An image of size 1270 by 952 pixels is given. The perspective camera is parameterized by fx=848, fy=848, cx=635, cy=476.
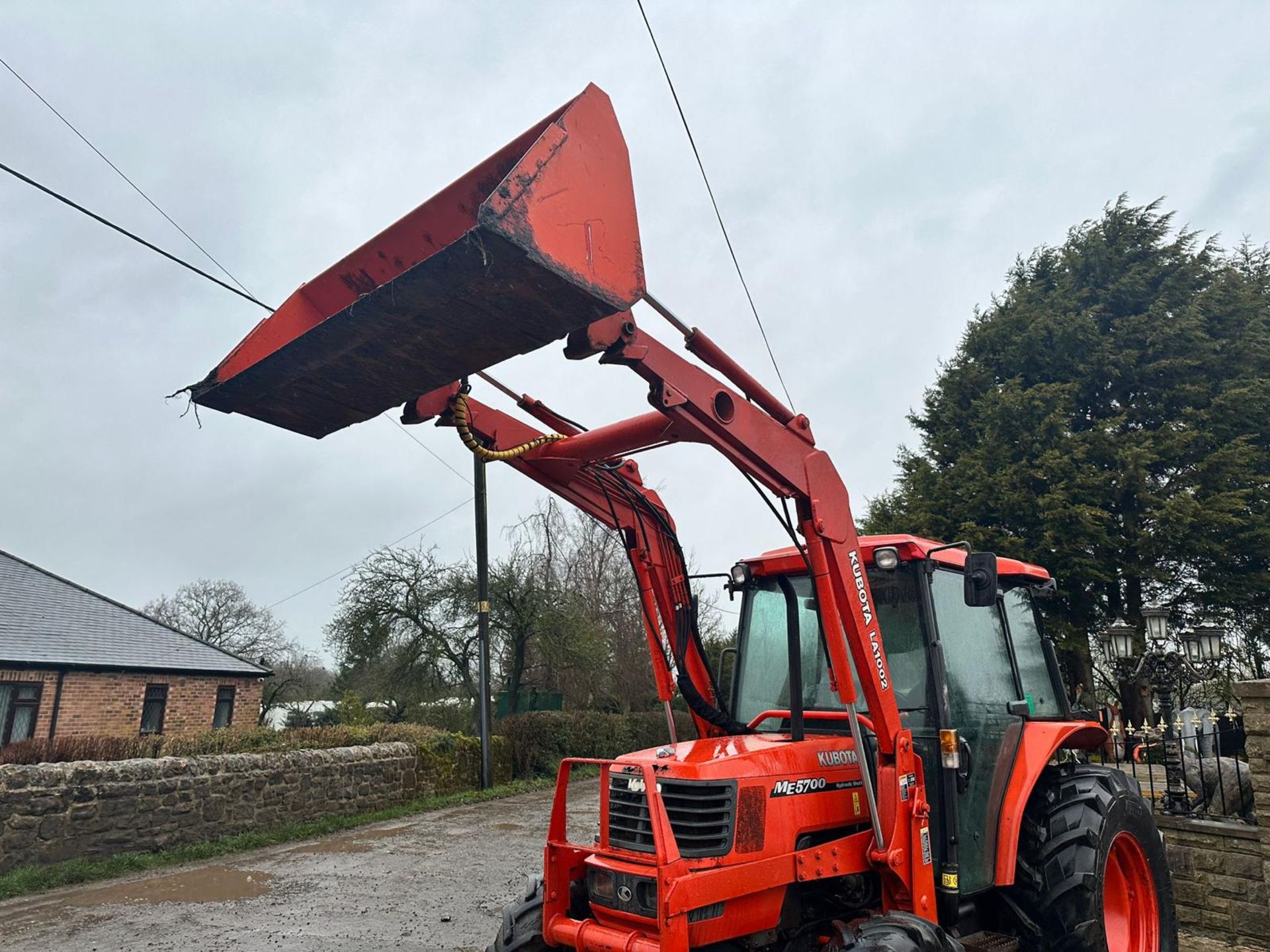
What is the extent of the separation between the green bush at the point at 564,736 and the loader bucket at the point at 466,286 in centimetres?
1390

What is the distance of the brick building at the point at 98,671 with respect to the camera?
15703 mm

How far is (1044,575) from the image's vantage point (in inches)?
205

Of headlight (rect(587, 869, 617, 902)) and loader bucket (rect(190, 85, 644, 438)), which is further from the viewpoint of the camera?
headlight (rect(587, 869, 617, 902))

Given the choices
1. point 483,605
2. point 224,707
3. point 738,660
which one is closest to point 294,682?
point 224,707

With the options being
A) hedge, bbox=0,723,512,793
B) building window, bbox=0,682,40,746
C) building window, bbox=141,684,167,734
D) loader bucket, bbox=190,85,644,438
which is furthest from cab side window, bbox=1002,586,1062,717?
building window, bbox=141,684,167,734

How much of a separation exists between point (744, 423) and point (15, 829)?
27.2ft

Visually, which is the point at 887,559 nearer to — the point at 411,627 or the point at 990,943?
the point at 990,943

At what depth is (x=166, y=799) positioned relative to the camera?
911 cm

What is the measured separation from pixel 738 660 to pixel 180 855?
7.41 metres

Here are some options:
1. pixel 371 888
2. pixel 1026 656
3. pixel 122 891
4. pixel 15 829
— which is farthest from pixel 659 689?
pixel 15 829

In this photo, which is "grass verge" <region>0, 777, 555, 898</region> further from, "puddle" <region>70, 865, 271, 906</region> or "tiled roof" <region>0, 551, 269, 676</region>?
"tiled roof" <region>0, 551, 269, 676</region>

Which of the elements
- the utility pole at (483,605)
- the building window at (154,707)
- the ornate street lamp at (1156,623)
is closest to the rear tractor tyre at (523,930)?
the utility pole at (483,605)

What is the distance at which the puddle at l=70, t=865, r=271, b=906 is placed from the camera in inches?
285

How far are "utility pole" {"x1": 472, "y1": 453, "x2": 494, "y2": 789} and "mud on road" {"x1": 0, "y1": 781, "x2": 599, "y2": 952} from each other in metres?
3.69
